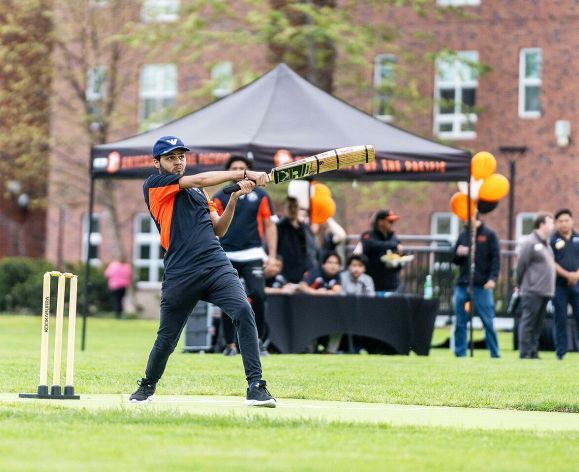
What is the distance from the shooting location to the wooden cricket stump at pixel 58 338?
417 inches

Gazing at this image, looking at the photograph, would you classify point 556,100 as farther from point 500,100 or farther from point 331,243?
point 331,243

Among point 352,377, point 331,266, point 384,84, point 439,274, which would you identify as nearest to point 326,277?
point 331,266

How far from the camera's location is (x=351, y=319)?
18.6 meters

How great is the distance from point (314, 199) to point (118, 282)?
65.2 ft

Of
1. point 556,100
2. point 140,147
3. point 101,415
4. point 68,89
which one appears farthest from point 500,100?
point 101,415

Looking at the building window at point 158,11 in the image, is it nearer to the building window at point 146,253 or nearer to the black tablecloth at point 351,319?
the building window at point 146,253

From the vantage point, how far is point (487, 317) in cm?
1992

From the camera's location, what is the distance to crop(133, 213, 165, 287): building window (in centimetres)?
4419

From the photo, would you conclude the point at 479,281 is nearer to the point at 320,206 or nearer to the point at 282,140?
the point at 320,206

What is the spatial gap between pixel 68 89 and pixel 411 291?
18.7 m

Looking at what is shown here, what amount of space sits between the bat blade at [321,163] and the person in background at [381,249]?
334 inches

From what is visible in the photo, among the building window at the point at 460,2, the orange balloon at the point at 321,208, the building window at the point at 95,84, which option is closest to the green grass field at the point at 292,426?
the orange balloon at the point at 321,208

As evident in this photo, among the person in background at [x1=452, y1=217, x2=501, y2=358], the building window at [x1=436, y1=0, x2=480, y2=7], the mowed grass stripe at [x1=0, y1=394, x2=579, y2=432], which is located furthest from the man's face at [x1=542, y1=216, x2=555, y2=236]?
the building window at [x1=436, y1=0, x2=480, y2=7]

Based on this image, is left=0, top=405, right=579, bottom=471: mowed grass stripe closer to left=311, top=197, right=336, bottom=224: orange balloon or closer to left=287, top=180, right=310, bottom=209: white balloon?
left=287, top=180, right=310, bottom=209: white balloon
